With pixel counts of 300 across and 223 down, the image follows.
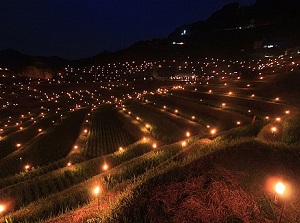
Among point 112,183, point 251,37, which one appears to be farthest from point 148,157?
point 251,37

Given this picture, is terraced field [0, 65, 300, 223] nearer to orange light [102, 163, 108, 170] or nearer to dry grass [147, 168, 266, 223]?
dry grass [147, 168, 266, 223]

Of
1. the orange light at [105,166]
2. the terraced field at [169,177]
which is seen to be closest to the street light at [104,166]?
the orange light at [105,166]

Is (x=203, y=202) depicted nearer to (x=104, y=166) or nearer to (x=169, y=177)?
(x=169, y=177)

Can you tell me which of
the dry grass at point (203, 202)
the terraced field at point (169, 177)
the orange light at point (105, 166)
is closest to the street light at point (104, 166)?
the orange light at point (105, 166)

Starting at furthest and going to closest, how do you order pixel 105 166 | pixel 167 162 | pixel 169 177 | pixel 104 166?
pixel 104 166 < pixel 105 166 < pixel 167 162 < pixel 169 177

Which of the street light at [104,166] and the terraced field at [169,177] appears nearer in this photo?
the terraced field at [169,177]

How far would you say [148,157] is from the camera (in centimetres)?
1141

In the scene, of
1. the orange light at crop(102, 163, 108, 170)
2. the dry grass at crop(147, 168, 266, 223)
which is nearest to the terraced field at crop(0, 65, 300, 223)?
the dry grass at crop(147, 168, 266, 223)

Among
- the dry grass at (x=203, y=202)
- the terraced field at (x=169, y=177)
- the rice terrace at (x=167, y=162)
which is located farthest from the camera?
the rice terrace at (x=167, y=162)

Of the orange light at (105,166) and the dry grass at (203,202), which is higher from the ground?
the dry grass at (203,202)

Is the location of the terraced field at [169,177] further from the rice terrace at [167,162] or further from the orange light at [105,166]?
the orange light at [105,166]

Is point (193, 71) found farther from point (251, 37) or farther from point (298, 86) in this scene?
point (298, 86)

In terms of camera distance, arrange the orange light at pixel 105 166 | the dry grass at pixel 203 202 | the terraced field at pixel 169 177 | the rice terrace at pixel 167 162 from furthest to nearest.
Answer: the orange light at pixel 105 166 < the rice terrace at pixel 167 162 < the terraced field at pixel 169 177 < the dry grass at pixel 203 202

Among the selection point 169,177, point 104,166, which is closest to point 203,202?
point 169,177
